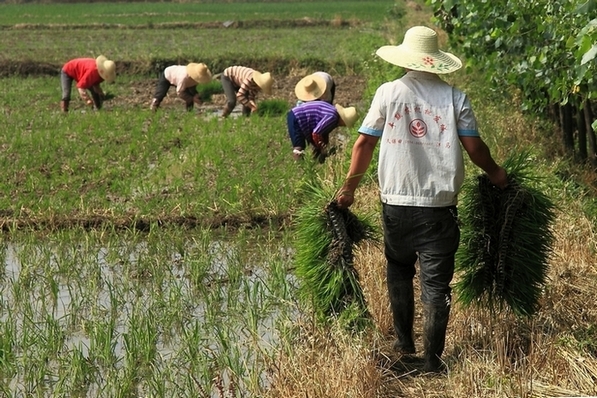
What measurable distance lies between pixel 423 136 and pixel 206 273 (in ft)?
7.75

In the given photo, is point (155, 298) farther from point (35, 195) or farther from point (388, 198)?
point (35, 195)

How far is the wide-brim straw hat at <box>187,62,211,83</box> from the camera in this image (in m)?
11.0

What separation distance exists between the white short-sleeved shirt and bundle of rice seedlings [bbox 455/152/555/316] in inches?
10.2

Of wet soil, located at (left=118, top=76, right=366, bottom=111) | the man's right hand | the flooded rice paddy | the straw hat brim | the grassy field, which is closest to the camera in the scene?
the grassy field

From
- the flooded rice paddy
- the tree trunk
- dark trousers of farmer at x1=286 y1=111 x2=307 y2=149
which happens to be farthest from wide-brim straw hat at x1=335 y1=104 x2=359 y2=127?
the tree trunk

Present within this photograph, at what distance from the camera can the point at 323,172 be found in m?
7.45

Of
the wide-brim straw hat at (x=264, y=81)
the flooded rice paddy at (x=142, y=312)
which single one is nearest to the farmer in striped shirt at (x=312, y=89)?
the flooded rice paddy at (x=142, y=312)

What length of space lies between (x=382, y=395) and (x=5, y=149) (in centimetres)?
656

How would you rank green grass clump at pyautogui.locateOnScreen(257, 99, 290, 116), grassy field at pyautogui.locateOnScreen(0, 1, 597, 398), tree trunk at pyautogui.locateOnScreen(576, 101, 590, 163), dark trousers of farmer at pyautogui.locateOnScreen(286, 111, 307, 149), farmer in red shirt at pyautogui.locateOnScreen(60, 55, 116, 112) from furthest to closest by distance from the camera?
green grass clump at pyautogui.locateOnScreen(257, 99, 290, 116) → farmer in red shirt at pyautogui.locateOnScreen(60, 55, 116, 112) → tree trunk at pyautogui.locateOnScreen(576, 101, 590, 163) → dark trousers of farmer at pyautogui.locateOnScreen(286, 111, 307, 149) → grassy field at pyautogui.locateOnScreen(0, 1, 597, 398)

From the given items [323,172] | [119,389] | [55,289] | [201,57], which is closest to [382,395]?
[119,389]

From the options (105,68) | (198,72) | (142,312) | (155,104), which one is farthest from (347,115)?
(105,68)

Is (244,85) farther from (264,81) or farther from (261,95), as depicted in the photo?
(261,95)

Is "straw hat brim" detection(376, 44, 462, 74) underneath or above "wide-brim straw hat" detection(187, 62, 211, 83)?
above

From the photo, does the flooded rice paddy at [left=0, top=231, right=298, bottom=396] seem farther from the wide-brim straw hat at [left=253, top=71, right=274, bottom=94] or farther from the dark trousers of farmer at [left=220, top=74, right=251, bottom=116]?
the dark trousers of farmer at [left=220, top=74, right=251, bottom=116]
